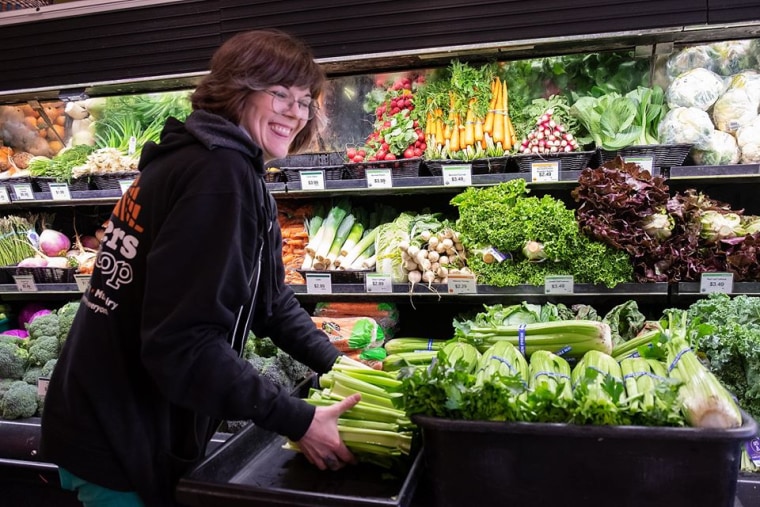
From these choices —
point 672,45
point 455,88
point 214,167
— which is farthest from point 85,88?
point 672,45

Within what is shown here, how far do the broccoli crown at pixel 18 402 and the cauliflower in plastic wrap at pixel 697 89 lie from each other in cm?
358

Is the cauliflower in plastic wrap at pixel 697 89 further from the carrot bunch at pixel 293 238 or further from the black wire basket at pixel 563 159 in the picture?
the carrot bunch at pixel 293 238

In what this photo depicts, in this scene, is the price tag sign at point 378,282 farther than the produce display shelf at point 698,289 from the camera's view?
Yes

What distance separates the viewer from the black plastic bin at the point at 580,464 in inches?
46.2

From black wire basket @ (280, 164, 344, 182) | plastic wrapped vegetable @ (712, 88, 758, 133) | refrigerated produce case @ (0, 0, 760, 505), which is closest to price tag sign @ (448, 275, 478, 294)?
refrigerated produce case @ (0, 0, 760, 505)

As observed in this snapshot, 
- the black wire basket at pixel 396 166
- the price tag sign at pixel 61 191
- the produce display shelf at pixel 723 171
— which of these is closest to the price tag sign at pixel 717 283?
the produce display shelf at pixel 723 171

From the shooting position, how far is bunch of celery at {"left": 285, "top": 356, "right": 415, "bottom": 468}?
1.51 meters

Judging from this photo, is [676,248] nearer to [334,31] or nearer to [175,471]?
[334,31]

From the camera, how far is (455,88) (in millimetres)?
3197

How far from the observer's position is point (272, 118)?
1.57 meters

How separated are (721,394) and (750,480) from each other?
0.78m

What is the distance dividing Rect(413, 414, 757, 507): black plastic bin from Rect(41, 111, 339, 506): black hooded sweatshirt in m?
0.41

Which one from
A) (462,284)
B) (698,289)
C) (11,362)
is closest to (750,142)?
(698,289)

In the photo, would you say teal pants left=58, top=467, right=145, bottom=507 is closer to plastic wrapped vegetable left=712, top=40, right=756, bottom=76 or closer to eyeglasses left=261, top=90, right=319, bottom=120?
eyeglasses left=261, top=90, right=319, bottom=120
